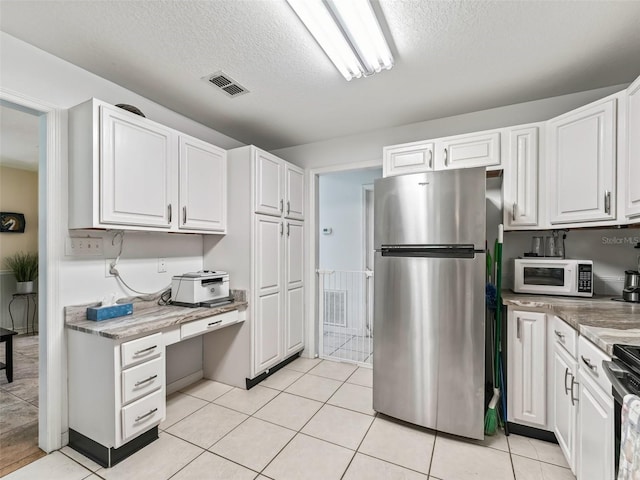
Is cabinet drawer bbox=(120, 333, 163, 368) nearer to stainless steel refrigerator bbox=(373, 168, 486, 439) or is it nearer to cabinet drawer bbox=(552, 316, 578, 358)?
stainless steel refrigerator bbox=(373, 168, 486, 439)

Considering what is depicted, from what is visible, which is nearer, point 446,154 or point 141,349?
point 141,349

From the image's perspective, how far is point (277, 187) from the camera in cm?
303

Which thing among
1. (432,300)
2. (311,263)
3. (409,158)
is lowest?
(432,300)

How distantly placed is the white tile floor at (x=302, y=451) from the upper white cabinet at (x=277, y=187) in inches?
66.6

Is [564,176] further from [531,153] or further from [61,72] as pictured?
[61,72]

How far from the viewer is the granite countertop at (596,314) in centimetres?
126

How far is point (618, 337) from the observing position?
125 cm

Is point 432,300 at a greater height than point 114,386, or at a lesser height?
greater

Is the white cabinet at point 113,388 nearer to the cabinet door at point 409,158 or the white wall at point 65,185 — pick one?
the white wall at point 65,185

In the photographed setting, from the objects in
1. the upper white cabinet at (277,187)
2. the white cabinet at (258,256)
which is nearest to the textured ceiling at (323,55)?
the upper white cabinet at (277,187)

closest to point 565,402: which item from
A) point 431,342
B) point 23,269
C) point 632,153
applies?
point 431,342

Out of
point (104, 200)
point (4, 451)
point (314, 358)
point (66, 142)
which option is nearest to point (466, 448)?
point (314, 358)

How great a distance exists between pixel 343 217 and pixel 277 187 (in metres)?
1.68

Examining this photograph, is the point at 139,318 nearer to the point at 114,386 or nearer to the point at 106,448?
the point at 114,386
